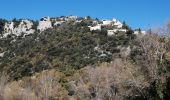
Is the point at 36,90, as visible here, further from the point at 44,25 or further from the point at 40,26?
the point at 44,25

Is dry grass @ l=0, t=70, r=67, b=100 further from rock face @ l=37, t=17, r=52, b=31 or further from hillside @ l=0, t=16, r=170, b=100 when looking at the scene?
rock face @ l=37, t=17, r=52, b=31

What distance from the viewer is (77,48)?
10925 centimetres

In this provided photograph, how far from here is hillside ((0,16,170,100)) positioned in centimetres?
5416

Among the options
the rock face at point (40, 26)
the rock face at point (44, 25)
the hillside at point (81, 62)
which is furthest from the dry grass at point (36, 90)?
the rock face at point (44, 25)

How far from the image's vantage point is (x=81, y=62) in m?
101

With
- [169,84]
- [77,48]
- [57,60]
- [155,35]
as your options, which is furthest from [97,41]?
[169,84]

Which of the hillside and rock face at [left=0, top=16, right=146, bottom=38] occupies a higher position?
rock face at [left=0, top=16, right=146, bottom=38]

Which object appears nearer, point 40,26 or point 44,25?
point 40,26

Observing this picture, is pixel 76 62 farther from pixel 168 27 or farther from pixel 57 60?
pixel 168 27

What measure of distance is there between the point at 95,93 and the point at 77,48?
41.2 metres

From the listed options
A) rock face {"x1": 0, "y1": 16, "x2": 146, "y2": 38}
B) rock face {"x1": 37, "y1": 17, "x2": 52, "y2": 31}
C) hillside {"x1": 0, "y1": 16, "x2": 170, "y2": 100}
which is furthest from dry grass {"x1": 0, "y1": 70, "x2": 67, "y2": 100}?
rock face {"x1": 37, "y1": 17, "x2": 52, "y2": 31}

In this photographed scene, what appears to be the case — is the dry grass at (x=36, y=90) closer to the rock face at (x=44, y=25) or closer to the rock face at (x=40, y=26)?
the rock face at (x=40, y=26)

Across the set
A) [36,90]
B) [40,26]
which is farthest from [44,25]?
[36,90]

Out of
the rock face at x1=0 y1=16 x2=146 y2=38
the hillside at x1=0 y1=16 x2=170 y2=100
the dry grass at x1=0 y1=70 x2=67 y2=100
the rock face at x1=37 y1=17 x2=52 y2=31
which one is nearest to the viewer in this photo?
the hillside at x1=0 y1=16 x2=170 y2=100
